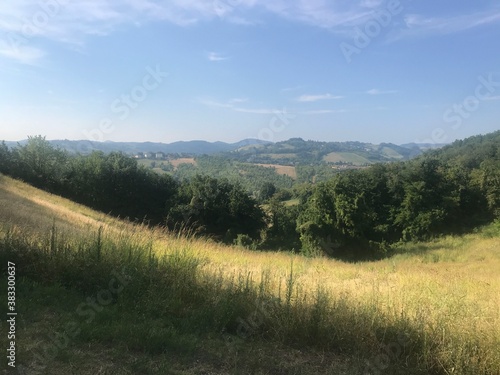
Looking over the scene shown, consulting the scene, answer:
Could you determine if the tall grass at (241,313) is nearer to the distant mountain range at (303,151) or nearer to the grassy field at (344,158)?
the distant mountain range at (303,151)

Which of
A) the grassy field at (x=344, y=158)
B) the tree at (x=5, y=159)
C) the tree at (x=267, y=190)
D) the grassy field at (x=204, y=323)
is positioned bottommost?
the tree at (x=267, y=190)

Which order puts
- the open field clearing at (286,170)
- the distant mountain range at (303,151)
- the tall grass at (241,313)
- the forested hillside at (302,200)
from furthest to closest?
the distant mountain range at (303,151) → the open field clearing at (286,170) → the forested hillside at (302,200) → the tall grass at (241,313)

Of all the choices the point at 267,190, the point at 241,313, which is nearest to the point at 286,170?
the point at 267,190

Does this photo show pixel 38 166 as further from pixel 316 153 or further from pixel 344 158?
pixel 344 158

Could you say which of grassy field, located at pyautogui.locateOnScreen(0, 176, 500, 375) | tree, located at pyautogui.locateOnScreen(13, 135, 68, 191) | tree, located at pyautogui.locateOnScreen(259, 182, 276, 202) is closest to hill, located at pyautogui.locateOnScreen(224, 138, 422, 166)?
tree, located at pyautogui.locateOnScreen(259, 182, 276, 202)

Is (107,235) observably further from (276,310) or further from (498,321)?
(498,321)

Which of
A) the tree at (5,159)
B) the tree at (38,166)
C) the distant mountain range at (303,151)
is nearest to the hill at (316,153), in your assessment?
the distant mountain range at (303,151)

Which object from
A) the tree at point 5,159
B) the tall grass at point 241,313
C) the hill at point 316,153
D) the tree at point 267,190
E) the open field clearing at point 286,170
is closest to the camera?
the tall grass at point 241,313

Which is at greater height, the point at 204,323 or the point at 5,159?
the point at 5,159

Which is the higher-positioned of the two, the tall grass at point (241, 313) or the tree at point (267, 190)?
the tall grass at point (241, 313)

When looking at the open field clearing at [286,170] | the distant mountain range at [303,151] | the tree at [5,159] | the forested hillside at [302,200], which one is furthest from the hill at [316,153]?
the tree at [5,159]

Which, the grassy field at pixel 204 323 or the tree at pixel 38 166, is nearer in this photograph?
the grassy field at pixel 204 323

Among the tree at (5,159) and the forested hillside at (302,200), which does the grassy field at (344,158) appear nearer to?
the forested hillside at (302,200)

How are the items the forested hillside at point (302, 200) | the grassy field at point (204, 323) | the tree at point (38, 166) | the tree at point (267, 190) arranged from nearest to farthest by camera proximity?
the grassy field at point (204, 323) < the forested hillside at point (302, 200) < the tree at point (38, 166) < the tree at point (267, 190)
